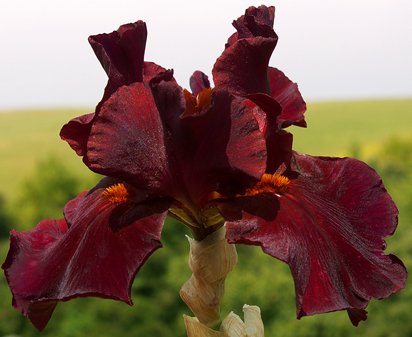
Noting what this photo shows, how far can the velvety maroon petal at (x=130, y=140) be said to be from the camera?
0.79 m

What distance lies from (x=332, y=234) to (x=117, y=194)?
0.90ft

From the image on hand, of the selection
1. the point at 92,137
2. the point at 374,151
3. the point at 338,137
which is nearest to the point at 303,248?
the point at 92,137

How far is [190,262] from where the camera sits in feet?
2.88

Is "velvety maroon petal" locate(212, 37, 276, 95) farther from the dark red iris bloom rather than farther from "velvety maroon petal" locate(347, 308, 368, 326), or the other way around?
"velvety maroon petal" locate(347, 308, 368, 326)

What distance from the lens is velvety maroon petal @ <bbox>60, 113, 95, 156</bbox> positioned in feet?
2.94

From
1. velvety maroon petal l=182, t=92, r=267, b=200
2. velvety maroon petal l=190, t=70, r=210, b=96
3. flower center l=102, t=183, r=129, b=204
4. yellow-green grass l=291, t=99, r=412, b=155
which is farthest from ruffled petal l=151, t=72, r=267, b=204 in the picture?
yellow-green grass l=291, t=99, r=412, b=155

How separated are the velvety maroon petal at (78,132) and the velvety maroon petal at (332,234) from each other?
237mm

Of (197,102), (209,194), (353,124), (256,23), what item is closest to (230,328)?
(209,194)

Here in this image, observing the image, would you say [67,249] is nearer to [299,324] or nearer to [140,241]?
[140,241]

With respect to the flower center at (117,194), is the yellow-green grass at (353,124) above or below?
below

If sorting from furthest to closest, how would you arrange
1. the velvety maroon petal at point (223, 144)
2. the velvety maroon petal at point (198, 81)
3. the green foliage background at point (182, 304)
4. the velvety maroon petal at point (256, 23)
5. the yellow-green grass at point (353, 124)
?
the yellow-green grass at point (353, 124) → the green foliage background at point (182, 304) → the velvety maroon petal at point (198, 81) → the velvety maroon petal at point (256, 23) → the velvety maroon petal at point (223, 144)

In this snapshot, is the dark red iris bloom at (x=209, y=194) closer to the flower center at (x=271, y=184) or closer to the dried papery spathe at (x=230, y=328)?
the flower center at (x=271, y=184)

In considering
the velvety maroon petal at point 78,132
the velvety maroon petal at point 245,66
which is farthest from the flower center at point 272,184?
the velvety maroon petal at point 78,132

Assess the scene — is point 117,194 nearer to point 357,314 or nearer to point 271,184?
point 271,184
